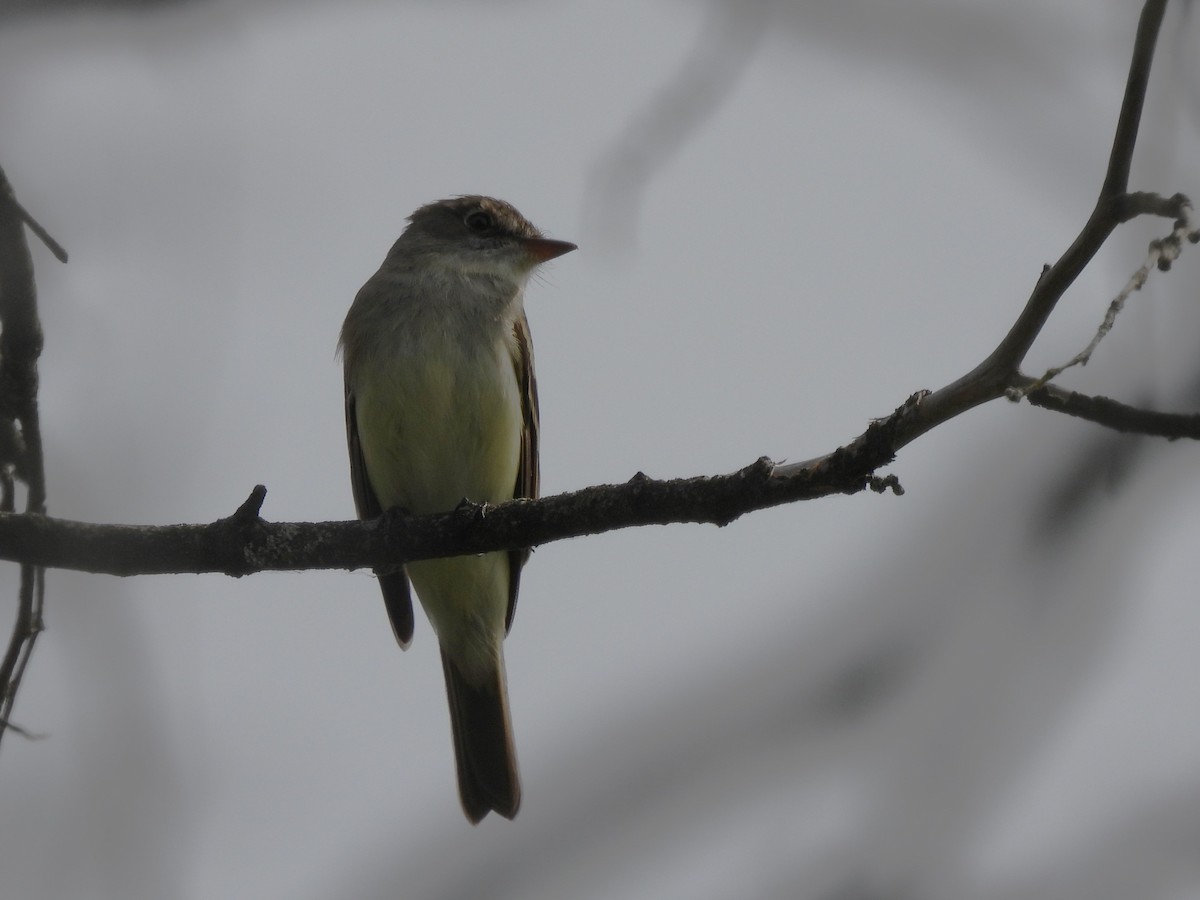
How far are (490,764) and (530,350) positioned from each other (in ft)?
6.42

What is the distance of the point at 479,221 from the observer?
7.07 m

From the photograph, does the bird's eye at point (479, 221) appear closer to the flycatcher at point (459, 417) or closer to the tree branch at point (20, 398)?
the flycatcher at point (459, 417)

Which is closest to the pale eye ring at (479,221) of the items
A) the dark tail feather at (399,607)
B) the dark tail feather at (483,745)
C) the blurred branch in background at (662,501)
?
the dark tail feather at (399,607)

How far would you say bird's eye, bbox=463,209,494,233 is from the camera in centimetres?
704

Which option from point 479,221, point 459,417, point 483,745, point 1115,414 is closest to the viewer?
point 1115,414

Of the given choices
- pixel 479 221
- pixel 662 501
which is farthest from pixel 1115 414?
pixel 479 221

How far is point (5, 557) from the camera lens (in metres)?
3.96

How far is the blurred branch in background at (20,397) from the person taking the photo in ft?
13.4

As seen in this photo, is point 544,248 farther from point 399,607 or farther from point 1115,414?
point 1115,414

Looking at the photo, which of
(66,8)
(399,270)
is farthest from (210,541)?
(399,270)

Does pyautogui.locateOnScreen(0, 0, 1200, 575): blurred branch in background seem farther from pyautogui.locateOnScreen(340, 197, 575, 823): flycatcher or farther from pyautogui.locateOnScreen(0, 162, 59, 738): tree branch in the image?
pyautogui.locateOnScreen(340, 197, 575, 823): flycatcher

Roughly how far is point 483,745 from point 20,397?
297cm

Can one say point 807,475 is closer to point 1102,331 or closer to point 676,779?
point 1102,331

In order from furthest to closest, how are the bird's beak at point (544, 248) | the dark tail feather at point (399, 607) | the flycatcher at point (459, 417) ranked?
1. the bird's beak at point (544, 248)
2. the dark tail feather at point (399, 607)
3. the flycatcher at point (459, 417)
